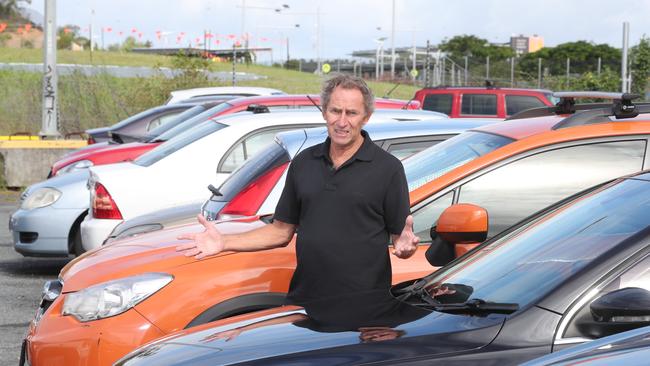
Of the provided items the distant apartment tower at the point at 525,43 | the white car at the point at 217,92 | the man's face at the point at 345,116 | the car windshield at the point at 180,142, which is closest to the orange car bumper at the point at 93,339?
the man's face at the point at 345,116

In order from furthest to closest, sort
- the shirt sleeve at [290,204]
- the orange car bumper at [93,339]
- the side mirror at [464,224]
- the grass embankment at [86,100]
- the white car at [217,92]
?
the grass embankment at [86,100]
the white car at [217,92]
the orange car bumper at [93,339]
the shirt sleeve at [290,204]
the side mirror at [464,224]

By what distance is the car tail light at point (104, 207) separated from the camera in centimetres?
958

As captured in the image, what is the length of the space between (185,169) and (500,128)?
440cm

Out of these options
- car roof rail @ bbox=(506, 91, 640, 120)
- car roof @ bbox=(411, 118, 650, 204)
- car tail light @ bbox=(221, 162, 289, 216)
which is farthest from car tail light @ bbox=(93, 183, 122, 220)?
car roof @ bbox=(411, 118, 650, 204)

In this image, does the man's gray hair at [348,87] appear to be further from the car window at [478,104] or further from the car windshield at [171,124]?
the car window at [478,104]

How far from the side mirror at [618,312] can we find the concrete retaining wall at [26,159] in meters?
16.9

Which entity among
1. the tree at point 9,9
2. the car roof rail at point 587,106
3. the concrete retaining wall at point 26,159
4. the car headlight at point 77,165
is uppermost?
the tree at point 9,9

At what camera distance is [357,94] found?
4996 mm

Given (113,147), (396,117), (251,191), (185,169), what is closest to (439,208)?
(251,191)

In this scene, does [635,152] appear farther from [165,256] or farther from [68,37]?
[68,37]

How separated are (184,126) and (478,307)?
930 centimetres

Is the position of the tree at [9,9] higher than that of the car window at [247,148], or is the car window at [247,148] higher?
the tree at [9,9]

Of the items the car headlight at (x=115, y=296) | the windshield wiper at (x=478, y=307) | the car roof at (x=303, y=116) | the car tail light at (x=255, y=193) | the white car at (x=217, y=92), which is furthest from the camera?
the white car at (x=217, y=92)

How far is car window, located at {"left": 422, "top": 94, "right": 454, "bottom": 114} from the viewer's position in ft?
72.2
